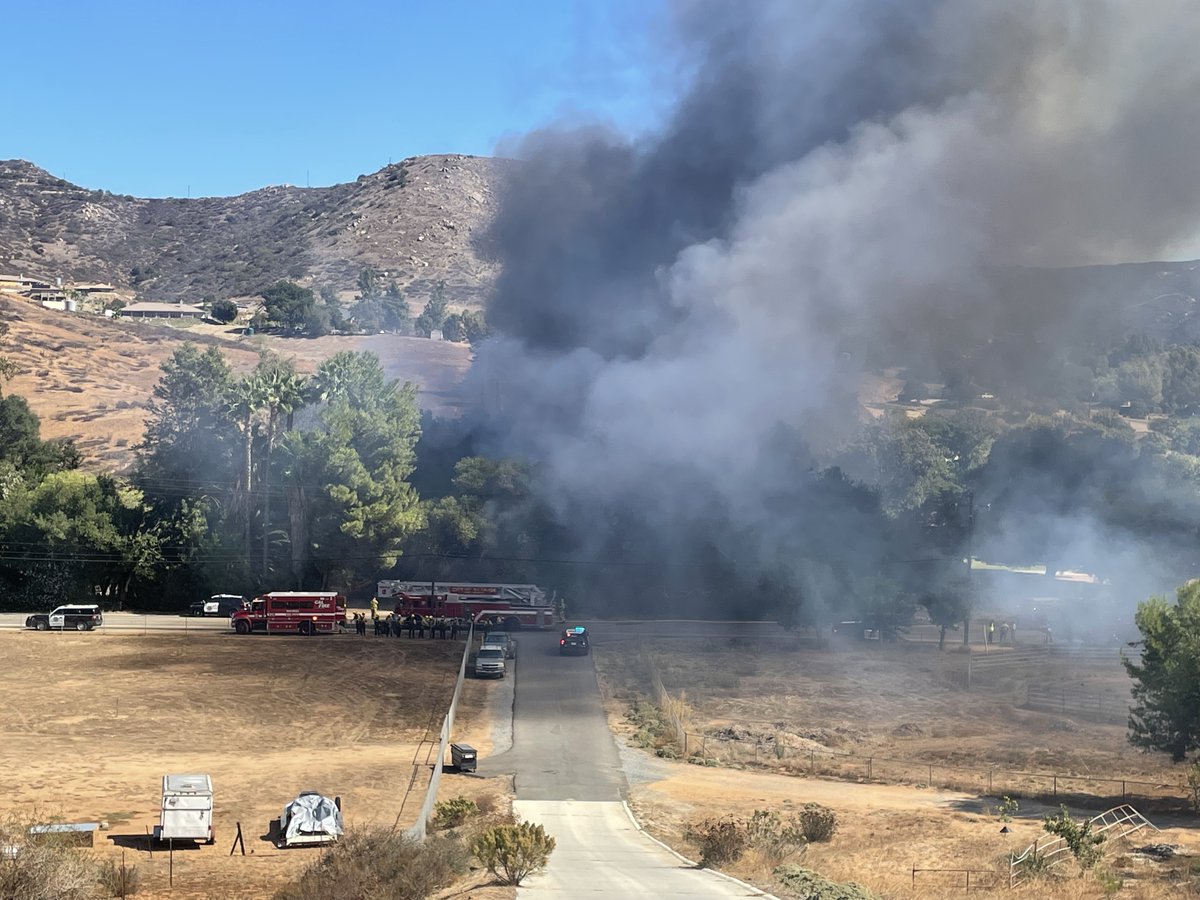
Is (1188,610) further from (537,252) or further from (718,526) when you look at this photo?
(537,252)

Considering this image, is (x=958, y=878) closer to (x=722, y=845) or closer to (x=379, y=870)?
(x=722, y=845)

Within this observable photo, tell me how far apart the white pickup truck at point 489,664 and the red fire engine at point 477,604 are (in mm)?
17901

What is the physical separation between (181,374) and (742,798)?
98.0 m

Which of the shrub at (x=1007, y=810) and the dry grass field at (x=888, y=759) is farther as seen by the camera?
the shrub at (x=1007, y=810)

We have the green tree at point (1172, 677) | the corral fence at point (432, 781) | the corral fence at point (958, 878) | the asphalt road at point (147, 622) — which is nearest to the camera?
the corral fence at point (432, 781)

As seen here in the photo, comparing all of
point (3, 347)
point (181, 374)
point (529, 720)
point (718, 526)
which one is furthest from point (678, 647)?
point (3, 347)

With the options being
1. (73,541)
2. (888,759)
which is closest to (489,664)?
(888,759)

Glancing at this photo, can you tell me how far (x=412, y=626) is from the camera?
8519 cm

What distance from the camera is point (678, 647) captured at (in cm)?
8281

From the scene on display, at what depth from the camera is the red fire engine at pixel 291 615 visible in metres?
84.2

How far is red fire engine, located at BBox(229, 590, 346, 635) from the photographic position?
8425 centimetres

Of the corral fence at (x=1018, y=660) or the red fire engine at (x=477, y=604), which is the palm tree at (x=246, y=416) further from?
the corral fence at (x=1018, y=660)

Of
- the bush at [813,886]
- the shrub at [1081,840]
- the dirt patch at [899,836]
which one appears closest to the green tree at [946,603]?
the dirt patch at [899,836]

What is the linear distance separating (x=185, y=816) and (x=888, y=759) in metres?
28.2
